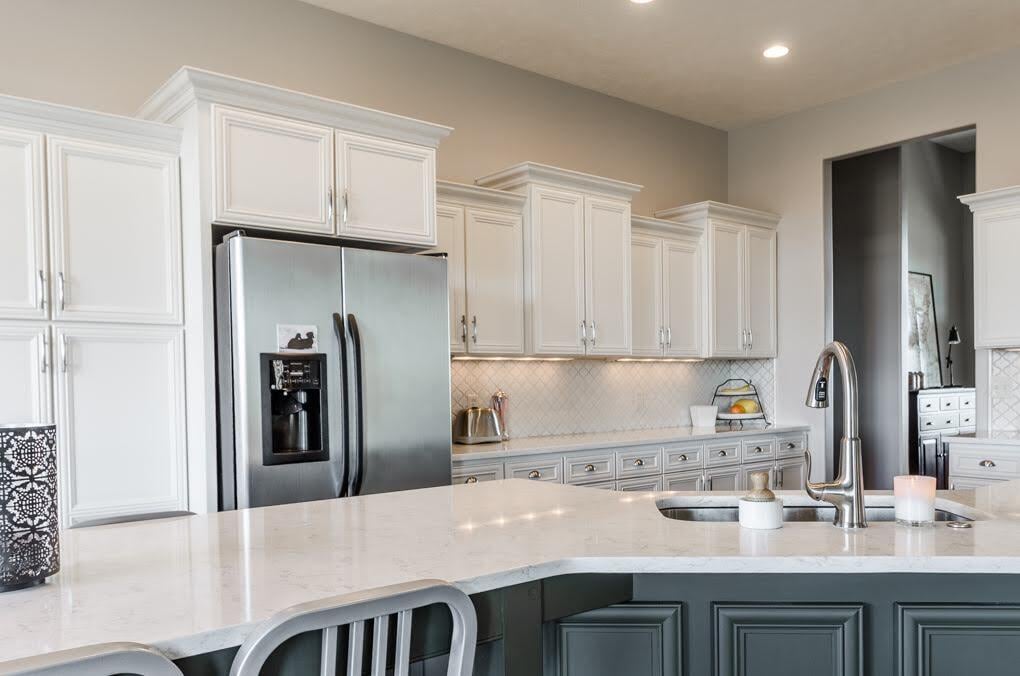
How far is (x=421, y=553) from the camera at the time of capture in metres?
1.59

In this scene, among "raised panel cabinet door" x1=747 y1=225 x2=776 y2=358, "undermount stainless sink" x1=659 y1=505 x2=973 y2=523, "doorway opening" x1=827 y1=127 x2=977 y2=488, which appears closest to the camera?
"undermount stainless sink" x1=659 y1=505 x2=973 y2=523

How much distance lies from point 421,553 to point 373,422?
176 cm

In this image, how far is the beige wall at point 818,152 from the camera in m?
4.91

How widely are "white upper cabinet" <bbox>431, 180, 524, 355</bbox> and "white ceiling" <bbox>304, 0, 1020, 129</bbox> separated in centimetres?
93

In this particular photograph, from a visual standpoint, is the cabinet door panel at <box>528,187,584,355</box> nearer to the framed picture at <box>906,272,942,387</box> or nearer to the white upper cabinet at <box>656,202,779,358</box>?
the white upper cabinet at <box>656,202,779,358</box>

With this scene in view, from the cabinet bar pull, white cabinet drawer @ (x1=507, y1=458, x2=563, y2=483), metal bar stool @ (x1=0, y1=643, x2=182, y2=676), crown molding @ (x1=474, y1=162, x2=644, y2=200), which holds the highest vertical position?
crown molding @ (x1=474, y1=162, x2=644, y2=200)

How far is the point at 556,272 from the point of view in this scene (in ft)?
15.0

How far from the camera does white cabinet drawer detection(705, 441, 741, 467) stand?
5.05 m

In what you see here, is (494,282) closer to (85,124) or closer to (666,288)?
(666,288)

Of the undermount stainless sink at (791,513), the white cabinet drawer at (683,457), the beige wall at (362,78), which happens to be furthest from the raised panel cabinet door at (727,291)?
the undermount stainless sink at (791,513)

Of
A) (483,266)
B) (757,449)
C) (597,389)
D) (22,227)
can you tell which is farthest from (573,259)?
(22,227)

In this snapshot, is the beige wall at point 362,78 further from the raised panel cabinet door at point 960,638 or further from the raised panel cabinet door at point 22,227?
the raised panel cabinet door at point 960,638

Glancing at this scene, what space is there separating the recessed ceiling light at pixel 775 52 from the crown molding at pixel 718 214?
0.97m

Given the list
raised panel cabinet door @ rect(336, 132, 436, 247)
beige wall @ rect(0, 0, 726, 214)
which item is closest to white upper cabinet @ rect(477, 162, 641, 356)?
beige wall @ rect(0, 0, 726, 214)
